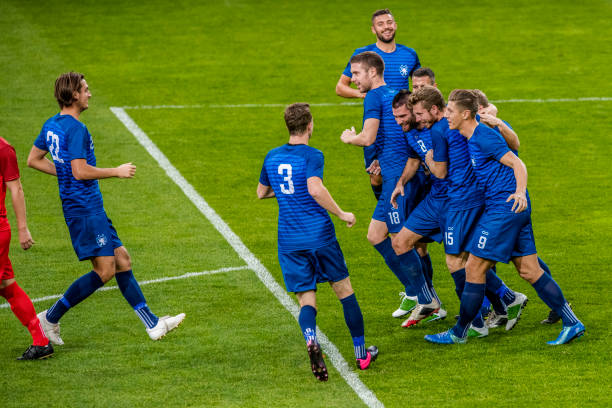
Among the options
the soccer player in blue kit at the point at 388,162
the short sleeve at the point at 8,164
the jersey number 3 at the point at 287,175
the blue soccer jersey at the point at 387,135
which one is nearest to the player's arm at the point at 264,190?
the jersey number 3 at the point at 287,175

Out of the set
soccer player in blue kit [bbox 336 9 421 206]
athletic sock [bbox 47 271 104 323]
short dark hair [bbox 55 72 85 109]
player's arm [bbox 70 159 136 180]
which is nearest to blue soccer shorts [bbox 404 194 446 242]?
soccer player in blue kit [bbox 336 9 421 206]

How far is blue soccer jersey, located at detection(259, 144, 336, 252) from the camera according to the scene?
7316 millimetres

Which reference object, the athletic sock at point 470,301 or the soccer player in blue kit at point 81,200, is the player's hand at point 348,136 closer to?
the athletic sock at point 470,301

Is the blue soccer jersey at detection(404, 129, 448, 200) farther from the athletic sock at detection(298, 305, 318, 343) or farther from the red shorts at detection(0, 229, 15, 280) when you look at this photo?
the red shorts at detection(0, 229, 15, 280)

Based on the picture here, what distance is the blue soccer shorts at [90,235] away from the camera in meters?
8.07

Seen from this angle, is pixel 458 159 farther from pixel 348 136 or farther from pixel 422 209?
pixel 348 136

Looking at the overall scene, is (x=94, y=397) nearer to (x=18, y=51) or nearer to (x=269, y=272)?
(x=269, y=272)

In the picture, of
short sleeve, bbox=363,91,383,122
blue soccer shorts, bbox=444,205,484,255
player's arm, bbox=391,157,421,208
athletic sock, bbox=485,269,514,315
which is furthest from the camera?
player's arm, bbox=391,157,421,208

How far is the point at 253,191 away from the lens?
12898 mm

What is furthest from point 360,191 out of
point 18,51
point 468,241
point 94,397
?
point 18,51

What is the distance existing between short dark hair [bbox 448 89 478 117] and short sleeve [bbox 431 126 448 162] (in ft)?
1.12

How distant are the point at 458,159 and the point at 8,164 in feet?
11.3

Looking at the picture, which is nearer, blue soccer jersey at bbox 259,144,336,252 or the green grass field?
blue soccer jersey at bbox 259,144,336,252

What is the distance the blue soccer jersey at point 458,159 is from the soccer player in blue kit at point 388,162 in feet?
2.06
